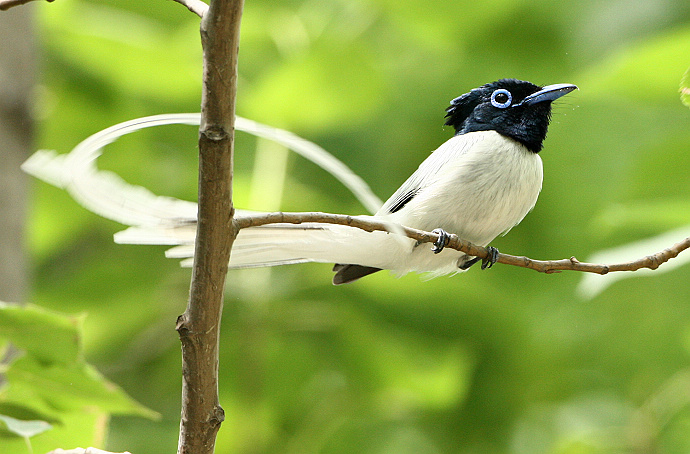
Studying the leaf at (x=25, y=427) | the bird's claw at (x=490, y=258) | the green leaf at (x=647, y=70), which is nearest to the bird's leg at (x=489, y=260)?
the bird's claw at (x=490, y=258)

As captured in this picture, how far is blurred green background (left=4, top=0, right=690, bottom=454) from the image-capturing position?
1.14 metres

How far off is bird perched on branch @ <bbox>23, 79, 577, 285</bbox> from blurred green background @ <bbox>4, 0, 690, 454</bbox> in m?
0.44

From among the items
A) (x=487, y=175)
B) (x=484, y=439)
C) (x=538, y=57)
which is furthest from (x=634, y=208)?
(x=484, y=439)

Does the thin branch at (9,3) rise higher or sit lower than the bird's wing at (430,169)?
higher

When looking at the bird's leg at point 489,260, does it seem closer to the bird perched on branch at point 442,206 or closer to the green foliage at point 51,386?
the bird perched on branch at point 442,206

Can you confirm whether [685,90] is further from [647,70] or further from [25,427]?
[25,427]

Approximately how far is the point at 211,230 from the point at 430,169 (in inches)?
11.7

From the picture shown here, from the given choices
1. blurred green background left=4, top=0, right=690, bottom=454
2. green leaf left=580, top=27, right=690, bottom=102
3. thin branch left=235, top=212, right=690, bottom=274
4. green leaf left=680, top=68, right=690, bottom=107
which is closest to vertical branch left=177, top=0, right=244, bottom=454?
thin branch left=235, top=212, right=690, bottom=274

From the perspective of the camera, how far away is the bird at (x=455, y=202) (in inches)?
19.4

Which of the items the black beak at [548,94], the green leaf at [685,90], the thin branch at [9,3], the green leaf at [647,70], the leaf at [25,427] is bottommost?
the leaf at [25,427]

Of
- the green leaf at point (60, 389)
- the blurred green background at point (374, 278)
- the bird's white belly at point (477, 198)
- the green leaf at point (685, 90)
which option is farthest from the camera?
the blurred green background at point (374, 278)

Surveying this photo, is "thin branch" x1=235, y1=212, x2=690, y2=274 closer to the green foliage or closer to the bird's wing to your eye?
the bird's wing

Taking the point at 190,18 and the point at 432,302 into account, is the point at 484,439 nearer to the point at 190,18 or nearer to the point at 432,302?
the point at 432,302

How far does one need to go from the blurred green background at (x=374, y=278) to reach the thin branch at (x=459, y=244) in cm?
59
